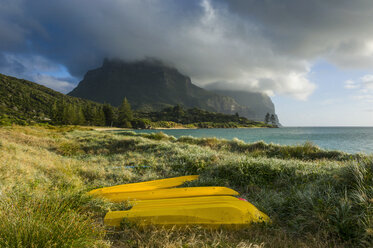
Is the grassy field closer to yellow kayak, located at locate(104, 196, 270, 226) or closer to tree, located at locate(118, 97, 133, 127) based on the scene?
yellow kayak, located at locate(104, 196, 270, 226)

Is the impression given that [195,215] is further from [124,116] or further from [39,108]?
[39,108]

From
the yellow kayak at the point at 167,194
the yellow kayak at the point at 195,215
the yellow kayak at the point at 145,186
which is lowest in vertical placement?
the yellow kayak at the point at 145,186

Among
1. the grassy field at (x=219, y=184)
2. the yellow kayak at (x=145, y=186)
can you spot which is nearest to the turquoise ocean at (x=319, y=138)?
the grassy field at (x=219, y=184)

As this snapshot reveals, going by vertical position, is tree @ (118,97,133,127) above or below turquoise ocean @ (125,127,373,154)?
above

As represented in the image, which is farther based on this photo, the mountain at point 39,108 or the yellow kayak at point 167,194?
the mountain at point 39,108

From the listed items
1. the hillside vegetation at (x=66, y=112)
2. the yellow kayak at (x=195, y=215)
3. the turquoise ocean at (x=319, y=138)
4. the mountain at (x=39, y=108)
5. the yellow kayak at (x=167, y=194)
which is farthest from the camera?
the hillside vegetation at (x=66, y=112)

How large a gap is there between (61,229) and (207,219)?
2153 millimetres

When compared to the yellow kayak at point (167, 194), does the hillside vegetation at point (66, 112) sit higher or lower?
higher

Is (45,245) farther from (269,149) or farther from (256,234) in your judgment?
(269,149)

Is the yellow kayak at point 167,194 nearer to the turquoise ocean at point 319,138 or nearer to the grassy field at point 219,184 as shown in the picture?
the grassy field at point 219,184

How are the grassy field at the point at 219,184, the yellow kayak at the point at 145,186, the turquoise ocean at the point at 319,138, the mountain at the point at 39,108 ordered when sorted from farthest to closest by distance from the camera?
the mountain at the point at 39,108 < the turquoise ocean at the point at 319,138 < the yellow kayak at the point at 145,186 < the grassy field at the point at 219,184

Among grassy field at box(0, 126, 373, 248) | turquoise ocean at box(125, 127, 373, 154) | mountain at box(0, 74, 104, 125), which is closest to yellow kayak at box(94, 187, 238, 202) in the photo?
grassy field at box(0, 126, 373, 248)

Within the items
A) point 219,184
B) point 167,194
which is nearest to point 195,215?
point 167,194

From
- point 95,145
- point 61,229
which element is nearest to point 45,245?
point 61,229
